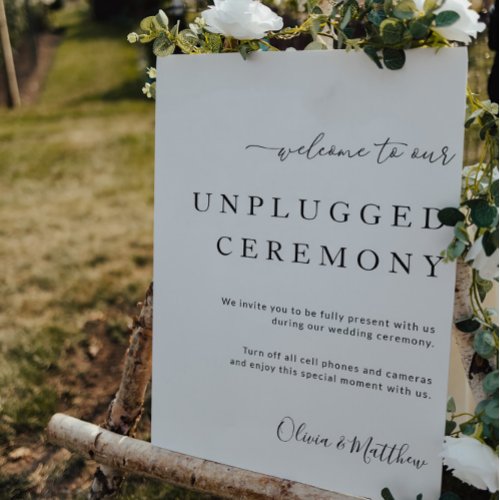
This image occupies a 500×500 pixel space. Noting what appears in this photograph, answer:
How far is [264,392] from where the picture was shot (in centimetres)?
120

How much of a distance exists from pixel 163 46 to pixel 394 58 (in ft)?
1.37

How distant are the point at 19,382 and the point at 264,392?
51.4 inches

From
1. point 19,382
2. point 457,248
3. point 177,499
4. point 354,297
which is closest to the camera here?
point 457,248

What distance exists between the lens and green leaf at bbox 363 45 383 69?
100cm

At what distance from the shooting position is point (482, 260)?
3.25 ft

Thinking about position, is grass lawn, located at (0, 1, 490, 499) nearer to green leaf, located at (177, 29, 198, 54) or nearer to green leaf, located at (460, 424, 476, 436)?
green leaf, located at (460, 424, 476, 436)

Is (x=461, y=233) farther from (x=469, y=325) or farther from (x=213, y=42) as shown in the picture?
(x=213, y=42)

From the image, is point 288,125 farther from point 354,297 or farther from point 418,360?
point 418,360

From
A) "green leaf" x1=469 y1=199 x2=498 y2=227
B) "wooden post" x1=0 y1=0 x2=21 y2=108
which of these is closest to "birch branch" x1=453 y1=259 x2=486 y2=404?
"green leaf" x1=469 y1=199 x2=498 y2=227

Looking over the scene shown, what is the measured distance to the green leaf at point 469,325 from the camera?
106cm

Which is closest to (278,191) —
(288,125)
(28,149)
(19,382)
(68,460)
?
(288,125)

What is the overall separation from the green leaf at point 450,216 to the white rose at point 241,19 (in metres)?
0.41

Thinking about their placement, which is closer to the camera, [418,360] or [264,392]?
[418,360]

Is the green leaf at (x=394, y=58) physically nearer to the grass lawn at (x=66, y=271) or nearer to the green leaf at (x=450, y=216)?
the green leaf at (x=450, y=216)
